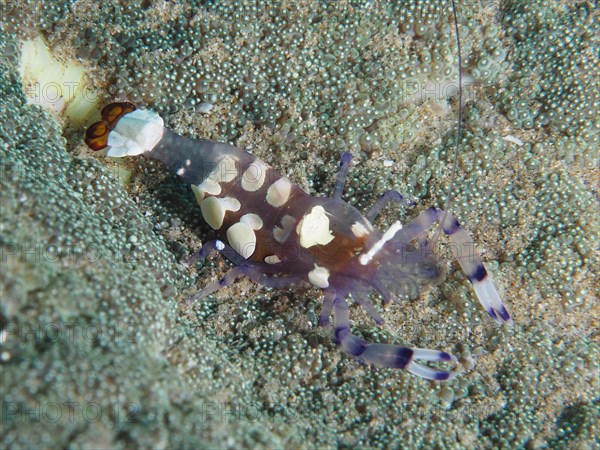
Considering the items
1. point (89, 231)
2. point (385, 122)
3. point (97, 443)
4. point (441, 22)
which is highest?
point (441, 22)

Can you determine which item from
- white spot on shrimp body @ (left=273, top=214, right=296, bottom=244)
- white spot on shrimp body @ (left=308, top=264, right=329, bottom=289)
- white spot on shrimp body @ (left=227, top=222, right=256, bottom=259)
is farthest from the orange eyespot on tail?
white spot on shrimp body @ (left=308, top=264, right=329, bottom=289)

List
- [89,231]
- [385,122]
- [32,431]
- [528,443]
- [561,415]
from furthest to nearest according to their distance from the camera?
[385,122]
[561,415]
[528,443]
[89,231]
[32,431]

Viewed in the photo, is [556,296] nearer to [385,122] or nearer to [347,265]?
[347,265]

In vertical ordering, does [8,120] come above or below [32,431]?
above

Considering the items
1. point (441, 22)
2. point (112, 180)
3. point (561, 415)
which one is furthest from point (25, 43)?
point (561, 415)

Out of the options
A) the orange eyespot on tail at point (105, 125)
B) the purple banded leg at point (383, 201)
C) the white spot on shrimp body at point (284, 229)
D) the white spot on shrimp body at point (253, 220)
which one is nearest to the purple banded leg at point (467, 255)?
the purple banded leg at point (383, 201)

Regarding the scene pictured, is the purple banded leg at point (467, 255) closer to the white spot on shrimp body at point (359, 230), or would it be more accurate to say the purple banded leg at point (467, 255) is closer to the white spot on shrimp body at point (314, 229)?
the white spot on shrimp body at point (359, 230)

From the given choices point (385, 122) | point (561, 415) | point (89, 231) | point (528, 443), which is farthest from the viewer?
point (385, 122)

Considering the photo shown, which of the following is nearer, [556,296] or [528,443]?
[528,443]
